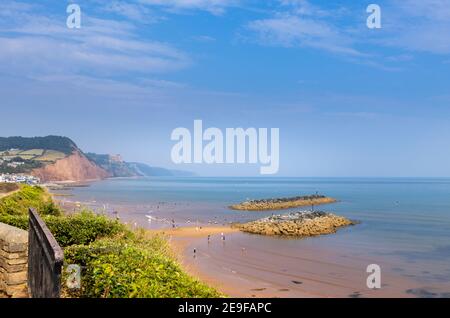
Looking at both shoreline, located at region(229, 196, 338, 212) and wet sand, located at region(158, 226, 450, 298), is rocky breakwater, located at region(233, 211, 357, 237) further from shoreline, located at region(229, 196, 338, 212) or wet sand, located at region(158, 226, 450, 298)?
shoreline, located at region(229, 196, 338, 212)

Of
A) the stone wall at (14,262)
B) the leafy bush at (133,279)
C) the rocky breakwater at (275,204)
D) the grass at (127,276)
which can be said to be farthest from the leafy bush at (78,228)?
the rocky breakwater at (275,204)

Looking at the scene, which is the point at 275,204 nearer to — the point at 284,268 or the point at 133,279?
the point at 284,268

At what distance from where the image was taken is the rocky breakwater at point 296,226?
5544cm

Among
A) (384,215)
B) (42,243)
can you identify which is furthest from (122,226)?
(384,215)

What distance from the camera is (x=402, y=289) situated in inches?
1171

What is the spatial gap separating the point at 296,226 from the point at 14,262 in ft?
162

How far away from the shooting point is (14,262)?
33.3 feet

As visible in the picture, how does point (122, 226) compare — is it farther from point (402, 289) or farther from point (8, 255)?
point (402, 289)

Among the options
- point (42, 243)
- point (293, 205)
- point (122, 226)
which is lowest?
point (293, 205)

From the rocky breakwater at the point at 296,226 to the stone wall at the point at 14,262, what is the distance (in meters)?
46.5

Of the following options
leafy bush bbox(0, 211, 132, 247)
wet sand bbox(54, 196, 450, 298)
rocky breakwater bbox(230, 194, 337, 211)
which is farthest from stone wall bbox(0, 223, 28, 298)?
rocky breakwater bbox(230, 194, 337, 211)

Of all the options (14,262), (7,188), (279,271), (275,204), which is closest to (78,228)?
(14,262)
